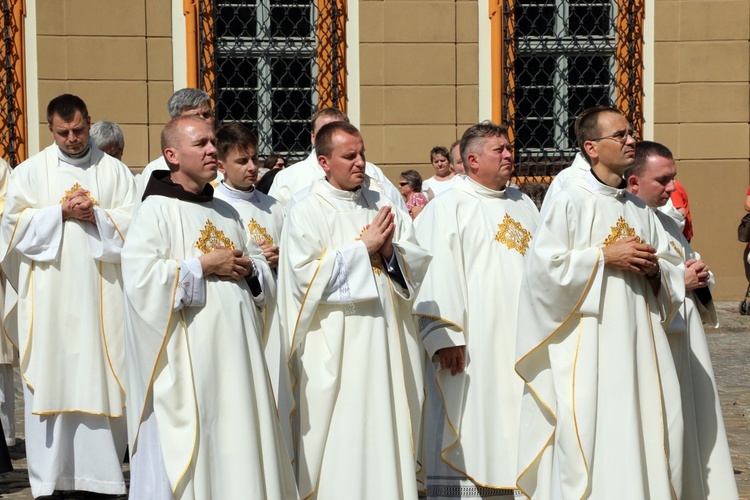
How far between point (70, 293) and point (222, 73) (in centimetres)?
686

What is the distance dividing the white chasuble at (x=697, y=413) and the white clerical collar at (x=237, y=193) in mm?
2040

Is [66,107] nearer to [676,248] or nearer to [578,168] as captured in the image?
[578,168]

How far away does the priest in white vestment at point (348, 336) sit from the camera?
5953 mm

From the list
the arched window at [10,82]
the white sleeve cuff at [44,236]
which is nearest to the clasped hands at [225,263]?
the white sleeve cuff at [44,236]

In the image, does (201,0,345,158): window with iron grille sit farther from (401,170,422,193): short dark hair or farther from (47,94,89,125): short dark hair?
(47,94,89,125): short dark hair

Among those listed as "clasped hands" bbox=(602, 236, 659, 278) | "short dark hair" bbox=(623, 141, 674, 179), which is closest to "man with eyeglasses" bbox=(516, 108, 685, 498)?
"clasped hands" bbox=(602, 236, 659, 278)

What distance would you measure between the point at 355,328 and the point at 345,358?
5.4 inches

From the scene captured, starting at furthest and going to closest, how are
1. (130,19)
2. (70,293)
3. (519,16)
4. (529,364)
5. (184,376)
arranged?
1. (519,16)
2. (130,19)
3. (70,293)
4. (529,364)
5. (184,376)

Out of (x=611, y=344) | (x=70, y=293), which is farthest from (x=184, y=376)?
(x=70, y=293)

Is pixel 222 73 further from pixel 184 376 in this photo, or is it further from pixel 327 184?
pixel 184 376

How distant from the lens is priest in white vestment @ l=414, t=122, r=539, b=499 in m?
6.68

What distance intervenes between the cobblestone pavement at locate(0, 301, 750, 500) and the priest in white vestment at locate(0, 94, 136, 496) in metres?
0.38

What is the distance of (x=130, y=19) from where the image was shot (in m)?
13.5

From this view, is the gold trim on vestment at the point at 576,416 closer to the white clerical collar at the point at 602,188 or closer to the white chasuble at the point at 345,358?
the white clerical collar at the point at 602,188
